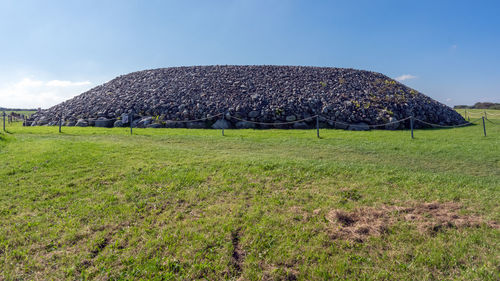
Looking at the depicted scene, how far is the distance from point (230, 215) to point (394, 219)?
10.0 feet

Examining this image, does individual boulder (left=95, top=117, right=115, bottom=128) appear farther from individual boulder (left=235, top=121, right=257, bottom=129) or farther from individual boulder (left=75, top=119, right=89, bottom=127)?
individual boulder (left=235, top=121, right=257, bottom=129)

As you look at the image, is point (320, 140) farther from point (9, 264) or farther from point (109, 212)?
point (9, 264)

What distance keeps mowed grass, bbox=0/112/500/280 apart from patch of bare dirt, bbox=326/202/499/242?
14cm

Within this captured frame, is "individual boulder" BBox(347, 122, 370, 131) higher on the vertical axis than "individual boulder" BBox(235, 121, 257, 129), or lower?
lower

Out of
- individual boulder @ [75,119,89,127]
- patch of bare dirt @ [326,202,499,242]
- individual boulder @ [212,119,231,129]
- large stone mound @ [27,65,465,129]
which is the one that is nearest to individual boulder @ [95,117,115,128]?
large stone mound @ [27,65,465,129]

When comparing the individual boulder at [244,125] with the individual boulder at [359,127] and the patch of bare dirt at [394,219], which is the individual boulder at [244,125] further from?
the patch of bare dirt at [394,219]

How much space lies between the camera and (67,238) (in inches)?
176

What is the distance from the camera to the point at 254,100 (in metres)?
23.0

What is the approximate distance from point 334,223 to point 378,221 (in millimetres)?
800

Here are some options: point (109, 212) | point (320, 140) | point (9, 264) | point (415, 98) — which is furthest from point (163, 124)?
point (415, 98)

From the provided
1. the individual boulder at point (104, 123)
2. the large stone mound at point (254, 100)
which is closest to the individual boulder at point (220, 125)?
the large stone mound at point (254, 100)

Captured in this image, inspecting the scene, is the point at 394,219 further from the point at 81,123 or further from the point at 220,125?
the point at 81,123

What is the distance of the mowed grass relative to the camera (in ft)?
12.2

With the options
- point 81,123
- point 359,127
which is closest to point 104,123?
point 81,123
